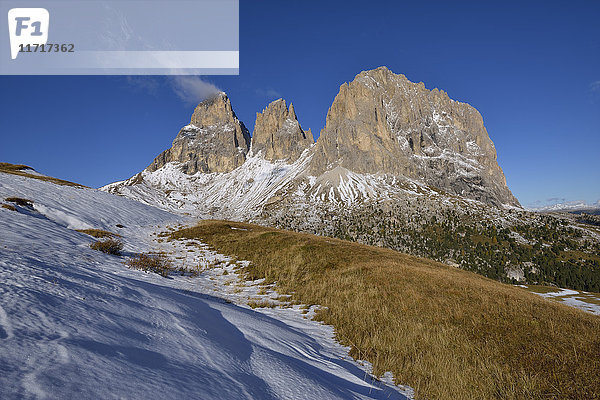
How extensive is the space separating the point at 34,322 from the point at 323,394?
12.3ft

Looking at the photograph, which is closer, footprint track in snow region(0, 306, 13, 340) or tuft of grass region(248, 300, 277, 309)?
footprint track in snow region(0, 306, 13, 340)

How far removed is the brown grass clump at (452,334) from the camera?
16.8 ft

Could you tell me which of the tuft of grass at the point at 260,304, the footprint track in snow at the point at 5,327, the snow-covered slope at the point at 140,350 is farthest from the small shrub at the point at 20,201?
the footprint track in snow at the point at 5,327

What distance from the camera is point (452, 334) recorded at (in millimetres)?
7074

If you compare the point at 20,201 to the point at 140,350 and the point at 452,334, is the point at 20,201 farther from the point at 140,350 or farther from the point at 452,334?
the point at 452,334

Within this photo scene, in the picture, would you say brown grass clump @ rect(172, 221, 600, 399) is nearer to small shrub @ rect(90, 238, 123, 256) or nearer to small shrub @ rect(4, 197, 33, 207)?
small shrub @ rect(90, 238, 123, 256)

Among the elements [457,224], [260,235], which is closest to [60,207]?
[260,235]

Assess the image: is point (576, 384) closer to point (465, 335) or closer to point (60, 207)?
point (465, 335)

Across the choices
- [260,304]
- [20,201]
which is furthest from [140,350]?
[20,201]

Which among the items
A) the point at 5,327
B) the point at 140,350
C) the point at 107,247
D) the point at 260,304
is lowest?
the point at 260,304

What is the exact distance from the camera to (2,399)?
1.79 meters

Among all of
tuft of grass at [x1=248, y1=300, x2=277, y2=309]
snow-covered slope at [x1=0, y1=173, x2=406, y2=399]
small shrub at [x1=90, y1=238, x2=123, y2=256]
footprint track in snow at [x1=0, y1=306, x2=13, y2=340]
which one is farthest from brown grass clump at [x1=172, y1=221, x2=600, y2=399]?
small shrub at [x1=90, y1=238, x2=123, y2=256]

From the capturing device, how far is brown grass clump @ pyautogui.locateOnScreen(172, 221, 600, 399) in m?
5.11

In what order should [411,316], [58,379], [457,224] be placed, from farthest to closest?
[457,224] → [411,316] → [58,379]
